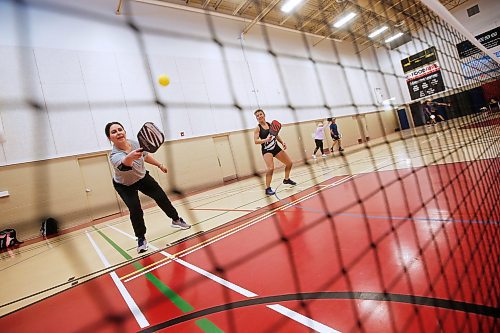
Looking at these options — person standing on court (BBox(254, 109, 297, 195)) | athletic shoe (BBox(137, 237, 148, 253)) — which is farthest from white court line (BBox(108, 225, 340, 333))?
person standing on court (BBox(254, 109, 297, 195))

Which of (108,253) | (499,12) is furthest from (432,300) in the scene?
(499,12)

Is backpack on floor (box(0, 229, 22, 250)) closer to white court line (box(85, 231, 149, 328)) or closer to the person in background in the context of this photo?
white court line (box(85, 231, 149, 328))

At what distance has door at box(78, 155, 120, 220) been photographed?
20.5ft

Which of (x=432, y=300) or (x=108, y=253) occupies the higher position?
(x=108, y=253)

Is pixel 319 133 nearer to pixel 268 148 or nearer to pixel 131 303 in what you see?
pixel 268 148

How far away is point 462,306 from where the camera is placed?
940 millimetres

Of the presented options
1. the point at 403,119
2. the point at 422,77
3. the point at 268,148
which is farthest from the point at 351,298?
the point at 403,119

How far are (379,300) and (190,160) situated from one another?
7449 millimetres

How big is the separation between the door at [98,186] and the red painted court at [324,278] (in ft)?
16.2

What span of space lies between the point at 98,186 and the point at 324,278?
21.6 ft

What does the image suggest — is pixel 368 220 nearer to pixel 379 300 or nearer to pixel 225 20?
pixel 379 300

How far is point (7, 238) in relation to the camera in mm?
5074

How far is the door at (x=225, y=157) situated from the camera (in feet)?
28.8

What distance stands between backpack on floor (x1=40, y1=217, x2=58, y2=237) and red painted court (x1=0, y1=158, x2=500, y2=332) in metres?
4.92
